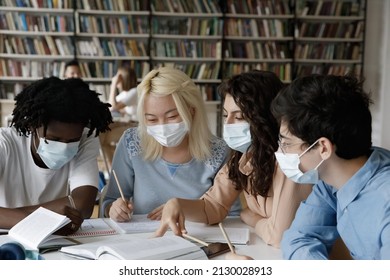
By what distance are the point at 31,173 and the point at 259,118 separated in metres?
0.88

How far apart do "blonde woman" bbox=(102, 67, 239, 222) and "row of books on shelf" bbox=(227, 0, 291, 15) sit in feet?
14.2

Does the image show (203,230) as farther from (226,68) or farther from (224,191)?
(226,68)

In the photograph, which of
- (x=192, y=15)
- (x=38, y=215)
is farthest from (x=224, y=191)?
(x=192, y=15)

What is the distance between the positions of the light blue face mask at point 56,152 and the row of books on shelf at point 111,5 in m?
4.37

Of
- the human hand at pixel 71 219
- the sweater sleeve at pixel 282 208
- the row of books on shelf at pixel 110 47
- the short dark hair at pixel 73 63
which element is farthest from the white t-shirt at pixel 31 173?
the row of books on shelf at pixel 110 47

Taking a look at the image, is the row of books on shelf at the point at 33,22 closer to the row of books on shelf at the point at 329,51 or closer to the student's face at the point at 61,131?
the row of books on shelf at the point at 329,51

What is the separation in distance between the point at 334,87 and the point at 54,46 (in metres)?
5.18

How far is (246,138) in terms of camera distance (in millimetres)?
1756

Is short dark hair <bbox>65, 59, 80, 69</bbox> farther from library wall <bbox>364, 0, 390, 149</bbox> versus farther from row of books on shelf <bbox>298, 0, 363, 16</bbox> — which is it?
library wall <bbox>364, 0, 390, 149</bbox>

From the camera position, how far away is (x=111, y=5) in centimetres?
591

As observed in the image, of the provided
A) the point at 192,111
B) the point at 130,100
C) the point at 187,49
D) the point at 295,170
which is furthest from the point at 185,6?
the point at 295,170

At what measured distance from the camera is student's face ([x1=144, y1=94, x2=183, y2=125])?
1.91m

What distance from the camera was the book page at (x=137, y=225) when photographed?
1.62 meters

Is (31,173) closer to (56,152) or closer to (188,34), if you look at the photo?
(56,152)
